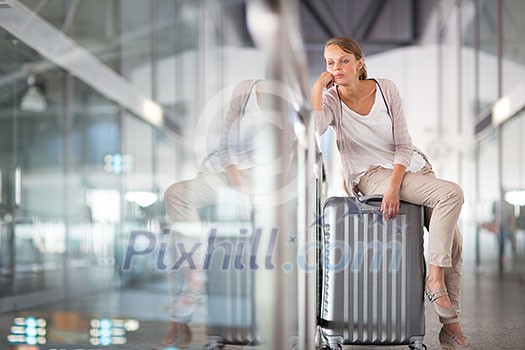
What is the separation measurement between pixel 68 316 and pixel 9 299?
0.68 meters

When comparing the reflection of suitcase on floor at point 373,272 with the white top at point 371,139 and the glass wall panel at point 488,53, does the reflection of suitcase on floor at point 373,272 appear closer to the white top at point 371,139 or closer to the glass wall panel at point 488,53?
the white top at point 371,139

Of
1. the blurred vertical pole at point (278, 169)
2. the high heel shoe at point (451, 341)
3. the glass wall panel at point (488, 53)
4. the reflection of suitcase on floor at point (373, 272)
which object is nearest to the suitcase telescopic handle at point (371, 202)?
the reflection of suitcase on floor at point (373, 272)

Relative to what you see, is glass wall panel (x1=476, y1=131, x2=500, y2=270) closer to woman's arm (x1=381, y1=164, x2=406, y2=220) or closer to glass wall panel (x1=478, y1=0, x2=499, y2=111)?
glass wall panel (x1=478, y1=0, x2=499, y2=111)

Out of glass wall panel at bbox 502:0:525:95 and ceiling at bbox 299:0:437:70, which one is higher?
ceiling at bbox 299:0:437:70

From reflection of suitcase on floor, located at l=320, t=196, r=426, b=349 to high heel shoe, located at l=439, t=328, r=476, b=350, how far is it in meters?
0.08

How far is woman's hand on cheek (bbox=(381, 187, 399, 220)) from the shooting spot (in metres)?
1.98

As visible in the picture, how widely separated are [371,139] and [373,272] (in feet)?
1.20

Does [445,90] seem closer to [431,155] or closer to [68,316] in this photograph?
[431,155]

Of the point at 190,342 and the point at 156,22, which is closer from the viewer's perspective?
the point at 190,342

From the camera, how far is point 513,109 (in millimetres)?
6461

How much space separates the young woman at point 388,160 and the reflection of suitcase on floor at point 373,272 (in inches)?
1.6

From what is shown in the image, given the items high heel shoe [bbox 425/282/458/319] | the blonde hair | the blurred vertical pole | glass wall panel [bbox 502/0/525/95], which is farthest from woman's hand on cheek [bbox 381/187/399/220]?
glass wall panel [bbox 502/0/525/95]

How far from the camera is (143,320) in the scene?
334cm

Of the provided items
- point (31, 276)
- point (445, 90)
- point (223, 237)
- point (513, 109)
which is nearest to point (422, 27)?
point (445, 90)
